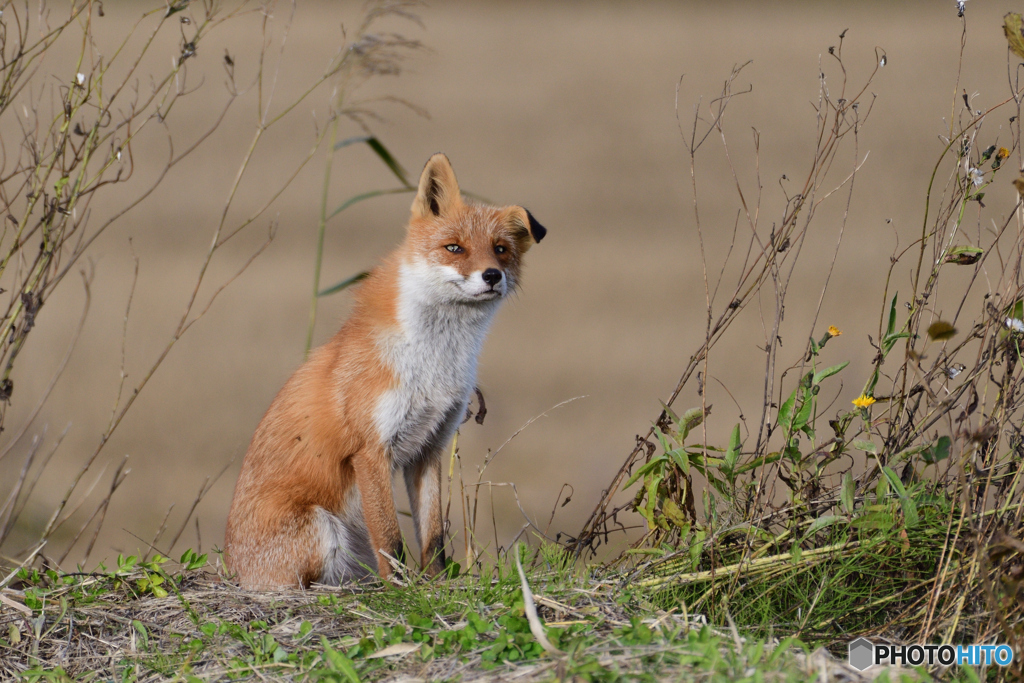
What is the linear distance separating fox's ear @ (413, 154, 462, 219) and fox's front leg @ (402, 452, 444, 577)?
145cm

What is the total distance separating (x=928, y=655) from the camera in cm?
341

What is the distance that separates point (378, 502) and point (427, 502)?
509 mm

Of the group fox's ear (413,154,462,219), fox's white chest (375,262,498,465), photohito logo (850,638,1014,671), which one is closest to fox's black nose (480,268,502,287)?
fox's white chest (375,262,498,465)

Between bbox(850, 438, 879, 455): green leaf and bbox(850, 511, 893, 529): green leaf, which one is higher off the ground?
bbox(850, 438, 879, 455): green leaf

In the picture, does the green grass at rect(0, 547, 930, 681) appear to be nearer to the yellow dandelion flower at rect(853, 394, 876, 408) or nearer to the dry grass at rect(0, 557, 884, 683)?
the dry grass at rect(0, 557, 884, 683)

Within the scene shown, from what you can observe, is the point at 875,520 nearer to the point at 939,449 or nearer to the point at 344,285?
the point at 939,449

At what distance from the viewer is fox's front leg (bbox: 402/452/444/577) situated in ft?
16.7

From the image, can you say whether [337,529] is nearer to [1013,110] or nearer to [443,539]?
[443,539]

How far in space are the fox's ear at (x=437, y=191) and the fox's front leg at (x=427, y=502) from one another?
1452 mm

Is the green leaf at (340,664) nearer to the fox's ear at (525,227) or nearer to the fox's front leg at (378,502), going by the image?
the fox's front leg at (378,502)

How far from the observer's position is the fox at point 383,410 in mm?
4812

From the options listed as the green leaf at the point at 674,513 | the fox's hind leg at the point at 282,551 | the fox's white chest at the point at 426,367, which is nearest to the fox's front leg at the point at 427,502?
the fox's white chest at the point at 426,367

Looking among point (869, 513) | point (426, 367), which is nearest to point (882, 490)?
point (869, 513)

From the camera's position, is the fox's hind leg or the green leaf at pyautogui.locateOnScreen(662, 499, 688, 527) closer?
the green leaf at pyautogui.locateOnScreen(662, 499, 688, 527)
